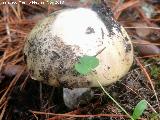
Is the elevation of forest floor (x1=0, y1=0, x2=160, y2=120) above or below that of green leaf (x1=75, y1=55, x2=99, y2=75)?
below

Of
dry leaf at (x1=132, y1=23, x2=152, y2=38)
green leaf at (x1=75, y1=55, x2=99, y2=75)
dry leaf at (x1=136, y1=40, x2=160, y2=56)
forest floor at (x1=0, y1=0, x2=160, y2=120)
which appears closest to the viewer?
green leaf at (x1=75, y1=55, x2=99, y2=75)

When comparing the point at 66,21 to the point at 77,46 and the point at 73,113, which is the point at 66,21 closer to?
the point at 77,46

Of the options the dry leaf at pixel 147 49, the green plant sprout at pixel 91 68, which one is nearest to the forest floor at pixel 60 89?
the dry leaf at pixel 147 49

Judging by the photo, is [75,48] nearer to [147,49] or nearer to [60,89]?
[60,89]

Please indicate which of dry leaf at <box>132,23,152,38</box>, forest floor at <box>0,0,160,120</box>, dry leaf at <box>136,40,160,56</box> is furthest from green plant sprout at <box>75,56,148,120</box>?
dry leaf at <box>132,23,152,38</box>

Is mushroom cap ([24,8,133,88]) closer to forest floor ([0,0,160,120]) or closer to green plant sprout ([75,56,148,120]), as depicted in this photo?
green plant sprout ([75,56,148,120])

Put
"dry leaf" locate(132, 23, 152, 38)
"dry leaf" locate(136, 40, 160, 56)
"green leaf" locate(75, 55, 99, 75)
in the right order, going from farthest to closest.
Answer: "dry leaf" locate(132, 23, 152, 38)
"dry leaf" locate(136, 40, 160, 56)
"green leaf" locate(75, 55, 99, 75)

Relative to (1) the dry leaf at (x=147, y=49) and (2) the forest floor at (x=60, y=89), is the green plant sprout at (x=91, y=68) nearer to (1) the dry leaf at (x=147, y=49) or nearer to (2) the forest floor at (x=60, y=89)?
(2) the forest floor at (x=60, y=89)
